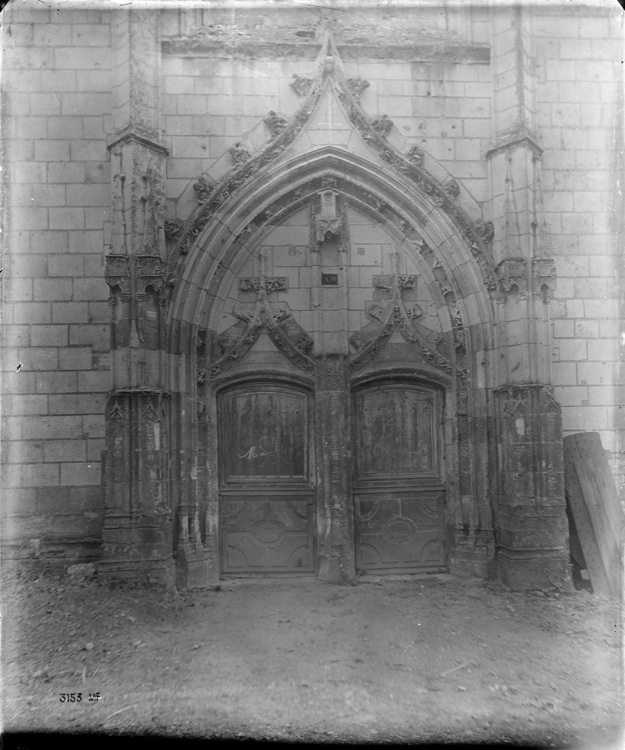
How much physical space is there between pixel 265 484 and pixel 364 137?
13.7 ft

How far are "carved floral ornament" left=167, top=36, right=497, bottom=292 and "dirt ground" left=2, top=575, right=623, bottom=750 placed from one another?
11.6ft

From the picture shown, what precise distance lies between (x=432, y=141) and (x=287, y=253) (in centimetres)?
213

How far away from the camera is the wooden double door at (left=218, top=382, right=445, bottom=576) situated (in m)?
6.20

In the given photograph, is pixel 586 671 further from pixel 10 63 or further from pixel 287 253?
pixel 10 63

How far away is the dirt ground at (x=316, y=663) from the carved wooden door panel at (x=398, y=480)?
50cm

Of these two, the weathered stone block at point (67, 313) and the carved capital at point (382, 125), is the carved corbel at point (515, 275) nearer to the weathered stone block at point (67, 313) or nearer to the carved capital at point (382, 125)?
the carved capital at point (382, 125)

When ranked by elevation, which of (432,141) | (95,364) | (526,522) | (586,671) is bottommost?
(586,671)

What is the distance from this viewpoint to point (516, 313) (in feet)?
19.5

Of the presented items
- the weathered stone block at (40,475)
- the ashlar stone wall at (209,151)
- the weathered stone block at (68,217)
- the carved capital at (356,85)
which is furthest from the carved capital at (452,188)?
the weathered stone block at (40,475)

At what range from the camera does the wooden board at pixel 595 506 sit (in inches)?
225

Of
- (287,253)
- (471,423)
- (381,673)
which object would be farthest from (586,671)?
(287,253)

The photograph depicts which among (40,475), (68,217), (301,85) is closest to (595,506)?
(301,85)

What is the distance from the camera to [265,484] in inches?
245

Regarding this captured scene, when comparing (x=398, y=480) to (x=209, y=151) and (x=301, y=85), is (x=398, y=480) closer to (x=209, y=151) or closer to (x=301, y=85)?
(x=209, y=151)
